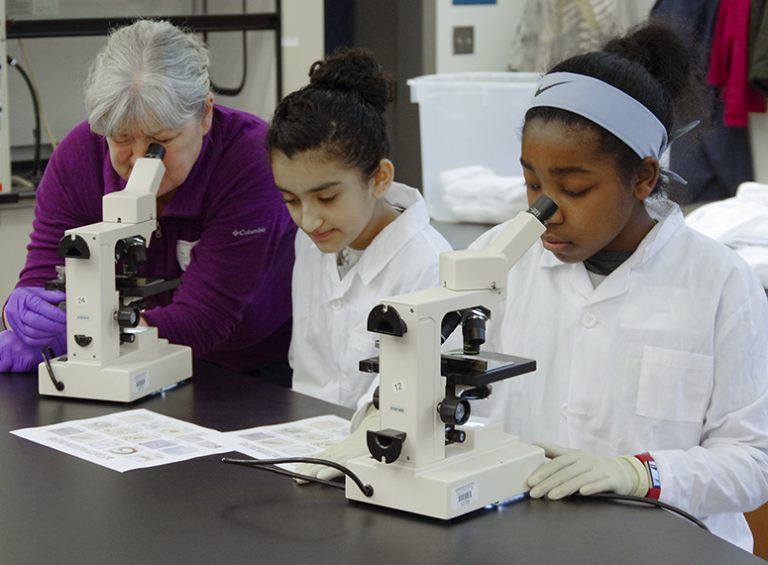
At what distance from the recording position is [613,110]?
63.2 inches

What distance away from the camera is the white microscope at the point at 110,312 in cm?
190

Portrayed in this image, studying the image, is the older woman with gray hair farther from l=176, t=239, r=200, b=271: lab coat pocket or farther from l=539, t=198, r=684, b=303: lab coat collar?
l=539, t=198, r=684, b=303: lab coat collar

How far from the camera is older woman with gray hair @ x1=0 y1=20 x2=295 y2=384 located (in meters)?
2.11

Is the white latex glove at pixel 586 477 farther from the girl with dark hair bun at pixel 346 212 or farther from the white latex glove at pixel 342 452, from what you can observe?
the girl with dark hair bun at pixel 346 212

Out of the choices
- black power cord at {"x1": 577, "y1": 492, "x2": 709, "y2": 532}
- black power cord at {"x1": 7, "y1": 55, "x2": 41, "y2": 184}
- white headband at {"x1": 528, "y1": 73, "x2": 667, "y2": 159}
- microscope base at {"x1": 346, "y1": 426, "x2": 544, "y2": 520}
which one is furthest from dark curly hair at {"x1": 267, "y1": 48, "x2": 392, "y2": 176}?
black power cord at {"x1": 7, "y1": 55, "x2": 41, "y2": 184}

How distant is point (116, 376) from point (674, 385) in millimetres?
918

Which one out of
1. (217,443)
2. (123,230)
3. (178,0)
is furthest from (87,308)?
(178,0)

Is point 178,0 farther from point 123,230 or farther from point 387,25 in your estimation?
point 123,230

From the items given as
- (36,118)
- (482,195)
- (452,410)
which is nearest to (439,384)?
(452,410)

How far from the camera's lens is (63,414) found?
186 cm

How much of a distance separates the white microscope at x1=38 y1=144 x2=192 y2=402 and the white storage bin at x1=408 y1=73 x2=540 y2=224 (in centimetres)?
169

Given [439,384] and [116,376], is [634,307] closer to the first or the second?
[439,384]

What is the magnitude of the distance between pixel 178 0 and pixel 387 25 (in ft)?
4.60

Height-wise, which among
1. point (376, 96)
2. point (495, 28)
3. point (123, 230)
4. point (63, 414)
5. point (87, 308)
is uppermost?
point (495, 28)
